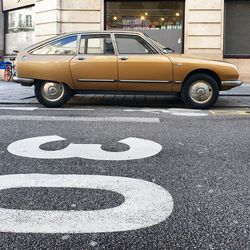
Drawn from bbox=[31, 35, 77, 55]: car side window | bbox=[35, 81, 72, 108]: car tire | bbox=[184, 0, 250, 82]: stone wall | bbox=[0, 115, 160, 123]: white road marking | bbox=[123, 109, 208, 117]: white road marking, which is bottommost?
bbox=[0, 115, 160, 123]: white road marking

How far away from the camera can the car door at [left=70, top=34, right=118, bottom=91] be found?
9086mm

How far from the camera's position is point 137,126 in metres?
6.85

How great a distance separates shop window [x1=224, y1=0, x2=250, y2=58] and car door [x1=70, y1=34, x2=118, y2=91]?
756 centimetres

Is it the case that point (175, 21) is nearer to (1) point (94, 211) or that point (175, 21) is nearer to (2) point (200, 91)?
(2) point (200, 91)

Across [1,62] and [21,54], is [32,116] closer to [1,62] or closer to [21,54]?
[21,54]

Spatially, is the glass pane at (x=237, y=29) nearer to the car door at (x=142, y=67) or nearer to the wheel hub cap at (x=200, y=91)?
the wheel hub cap at (x=200, y=91)

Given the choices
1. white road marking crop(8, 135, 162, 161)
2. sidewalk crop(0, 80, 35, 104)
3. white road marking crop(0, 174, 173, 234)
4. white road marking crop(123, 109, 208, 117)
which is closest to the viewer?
white road marking crop(0, 174, 173, 234)

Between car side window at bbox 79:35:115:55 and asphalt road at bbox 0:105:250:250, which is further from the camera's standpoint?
car side window at bbox 79:35:115:55

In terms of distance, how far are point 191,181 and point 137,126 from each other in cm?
289

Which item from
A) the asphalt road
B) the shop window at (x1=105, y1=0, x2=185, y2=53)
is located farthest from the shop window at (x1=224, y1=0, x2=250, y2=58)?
the asphalt road

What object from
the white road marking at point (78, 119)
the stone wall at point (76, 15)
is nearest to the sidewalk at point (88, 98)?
the white road marking at point (78, 119)

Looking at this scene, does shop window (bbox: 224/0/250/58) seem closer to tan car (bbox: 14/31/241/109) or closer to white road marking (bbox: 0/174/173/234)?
tan car (bbox: 14/31/241/109)

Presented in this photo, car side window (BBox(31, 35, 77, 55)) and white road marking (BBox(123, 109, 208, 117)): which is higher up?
car side window (BBox(31, 35, 77, 55))

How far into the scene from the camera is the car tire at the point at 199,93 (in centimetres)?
912
